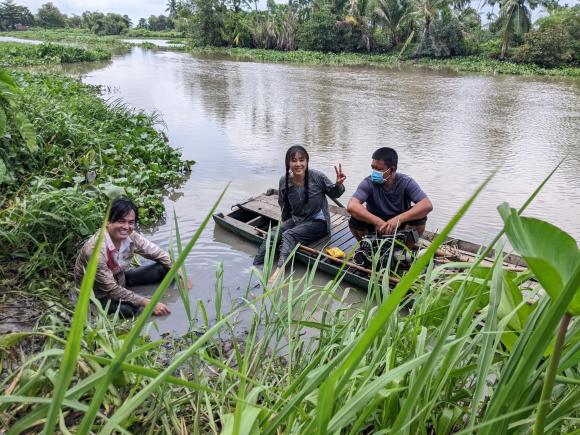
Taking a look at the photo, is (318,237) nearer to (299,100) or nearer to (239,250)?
(239,250)

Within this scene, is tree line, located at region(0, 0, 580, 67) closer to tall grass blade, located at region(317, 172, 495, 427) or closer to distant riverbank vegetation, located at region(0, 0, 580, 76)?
distant riverbank vegetation, located at region(0, 0, 580, 76)

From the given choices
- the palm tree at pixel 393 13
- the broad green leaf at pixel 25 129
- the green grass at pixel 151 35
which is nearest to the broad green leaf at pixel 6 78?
the broad green leaf at pixel 25 129

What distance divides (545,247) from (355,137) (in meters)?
9.91

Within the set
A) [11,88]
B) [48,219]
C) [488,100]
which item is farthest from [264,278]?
[488,100]

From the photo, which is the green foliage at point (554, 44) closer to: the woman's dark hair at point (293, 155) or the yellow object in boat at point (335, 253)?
the woman's dark hair at point (293, 155)

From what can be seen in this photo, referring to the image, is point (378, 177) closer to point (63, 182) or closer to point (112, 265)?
point (112, 265)

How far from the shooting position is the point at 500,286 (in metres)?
1.24

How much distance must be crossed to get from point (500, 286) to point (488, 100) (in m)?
17.0

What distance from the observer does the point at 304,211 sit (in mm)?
4801

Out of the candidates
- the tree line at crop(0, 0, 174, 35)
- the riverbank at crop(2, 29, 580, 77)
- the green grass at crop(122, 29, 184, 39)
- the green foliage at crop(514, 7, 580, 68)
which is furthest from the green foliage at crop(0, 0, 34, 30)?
the green foliage at crop(514, 7, 580, 68)

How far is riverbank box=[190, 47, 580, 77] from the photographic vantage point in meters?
27.0

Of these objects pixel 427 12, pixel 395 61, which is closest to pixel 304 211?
pixel 395 61

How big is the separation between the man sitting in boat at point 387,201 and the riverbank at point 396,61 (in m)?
26.3

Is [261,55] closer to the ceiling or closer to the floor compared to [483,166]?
closer to the ceiling
